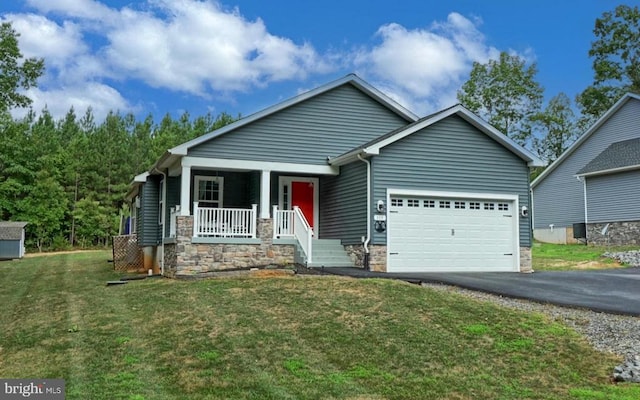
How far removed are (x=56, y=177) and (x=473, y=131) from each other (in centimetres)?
3174

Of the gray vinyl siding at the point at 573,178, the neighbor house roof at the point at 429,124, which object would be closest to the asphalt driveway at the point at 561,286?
the neighbor house roof at the point at 429,124

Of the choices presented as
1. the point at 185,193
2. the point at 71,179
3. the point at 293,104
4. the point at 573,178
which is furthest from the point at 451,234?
the point at 71,179

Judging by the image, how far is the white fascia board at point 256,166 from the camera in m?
15.2

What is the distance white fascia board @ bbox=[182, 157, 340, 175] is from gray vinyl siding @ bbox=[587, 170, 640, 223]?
1548 cm

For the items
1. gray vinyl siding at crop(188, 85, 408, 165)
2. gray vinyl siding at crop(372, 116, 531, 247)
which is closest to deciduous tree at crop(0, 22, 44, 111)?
gray vinyl siding at crop(188, 85, 408, 165)

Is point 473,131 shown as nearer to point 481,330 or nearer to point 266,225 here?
point 266,225

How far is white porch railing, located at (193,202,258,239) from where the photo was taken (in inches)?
599

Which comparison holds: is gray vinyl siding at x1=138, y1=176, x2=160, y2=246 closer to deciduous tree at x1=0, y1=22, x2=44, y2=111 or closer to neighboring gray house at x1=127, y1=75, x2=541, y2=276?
neighboring gray house at x1=127, y1=75, x2=541, y2=276

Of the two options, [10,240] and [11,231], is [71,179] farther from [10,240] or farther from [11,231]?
[10,240]

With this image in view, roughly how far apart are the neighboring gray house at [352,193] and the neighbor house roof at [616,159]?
36.9ft

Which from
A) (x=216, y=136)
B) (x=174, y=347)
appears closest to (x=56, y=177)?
(x=216, y=136)

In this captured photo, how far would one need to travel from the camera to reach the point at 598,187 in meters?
27.0

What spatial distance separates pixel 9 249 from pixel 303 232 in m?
20.3

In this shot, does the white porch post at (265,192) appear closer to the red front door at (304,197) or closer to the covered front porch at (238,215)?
the covered front porch at (238,215)
